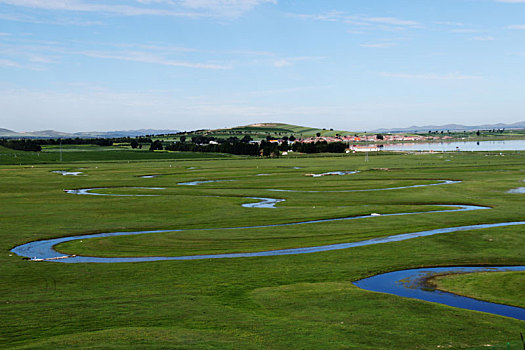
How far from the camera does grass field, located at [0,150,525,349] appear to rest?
19.7 metres

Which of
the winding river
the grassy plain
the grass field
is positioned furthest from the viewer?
the grassy plain

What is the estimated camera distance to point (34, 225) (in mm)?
48375

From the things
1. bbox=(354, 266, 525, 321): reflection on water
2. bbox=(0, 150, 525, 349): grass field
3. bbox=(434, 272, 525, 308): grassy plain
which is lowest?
bbox=(354, 266, 525, 321): reflection on water

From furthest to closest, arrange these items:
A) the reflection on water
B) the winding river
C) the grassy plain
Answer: the grassy plain
the winding river
the reflection on water

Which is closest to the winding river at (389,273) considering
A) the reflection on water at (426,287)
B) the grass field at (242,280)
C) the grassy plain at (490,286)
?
the reflection on water at (426,287)

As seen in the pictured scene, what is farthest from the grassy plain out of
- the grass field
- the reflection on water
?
the reflection on water

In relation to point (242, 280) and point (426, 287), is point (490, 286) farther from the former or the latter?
point (242, 280)

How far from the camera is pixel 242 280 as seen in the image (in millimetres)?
28828

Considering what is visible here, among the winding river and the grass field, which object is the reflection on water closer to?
the winding river

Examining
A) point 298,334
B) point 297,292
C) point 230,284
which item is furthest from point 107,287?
point 298,334

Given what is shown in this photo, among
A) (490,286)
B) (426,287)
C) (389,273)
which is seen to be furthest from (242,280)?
(490,286)

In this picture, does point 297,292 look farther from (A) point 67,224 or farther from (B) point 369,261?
(A) point 67,224

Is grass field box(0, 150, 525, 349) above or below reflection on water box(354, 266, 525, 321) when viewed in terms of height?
above

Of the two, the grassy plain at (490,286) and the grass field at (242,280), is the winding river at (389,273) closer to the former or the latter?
the grassy plain at (490,286)
